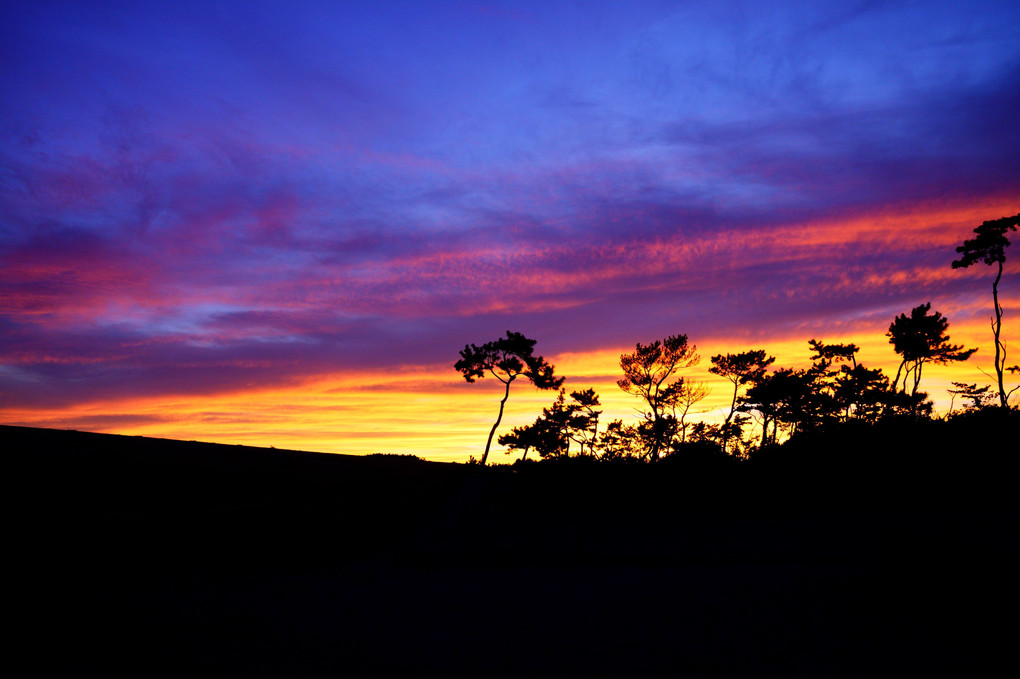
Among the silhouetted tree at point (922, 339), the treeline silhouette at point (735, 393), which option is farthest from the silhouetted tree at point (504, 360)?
the silhouetted tree at point (922, 339)

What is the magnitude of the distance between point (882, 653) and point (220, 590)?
11572 mm

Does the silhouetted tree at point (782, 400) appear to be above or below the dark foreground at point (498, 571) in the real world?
above

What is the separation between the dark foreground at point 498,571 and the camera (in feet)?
26.0

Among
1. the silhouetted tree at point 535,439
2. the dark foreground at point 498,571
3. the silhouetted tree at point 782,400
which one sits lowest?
the dark foreground at point 498,571

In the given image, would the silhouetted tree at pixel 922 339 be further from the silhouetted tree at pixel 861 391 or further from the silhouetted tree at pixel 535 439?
the silhouetted tree at pixel 535 439

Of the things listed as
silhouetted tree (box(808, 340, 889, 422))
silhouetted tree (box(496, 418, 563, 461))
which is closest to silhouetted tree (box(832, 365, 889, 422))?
silhouetted tree (box(808, 340, 889, 422))

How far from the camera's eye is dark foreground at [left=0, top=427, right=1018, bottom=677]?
7.93 meters

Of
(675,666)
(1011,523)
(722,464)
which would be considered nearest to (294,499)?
(675,666)

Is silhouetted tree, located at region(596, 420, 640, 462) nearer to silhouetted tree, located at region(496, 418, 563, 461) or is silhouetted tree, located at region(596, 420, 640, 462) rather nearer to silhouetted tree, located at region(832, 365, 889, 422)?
silhouetted tree, located at region(496, 418, 563, 461)

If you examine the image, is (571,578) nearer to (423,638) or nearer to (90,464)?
(423,638)

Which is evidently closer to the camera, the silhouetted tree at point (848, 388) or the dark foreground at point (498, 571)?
the dark foreground at point (498, 571)

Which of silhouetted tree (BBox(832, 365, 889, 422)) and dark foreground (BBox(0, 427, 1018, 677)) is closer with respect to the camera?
dark foreground (BBox(0, 427, 1018, 677))

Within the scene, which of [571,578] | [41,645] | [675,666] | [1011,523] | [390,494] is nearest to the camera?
[675,666]

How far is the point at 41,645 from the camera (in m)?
8.12
